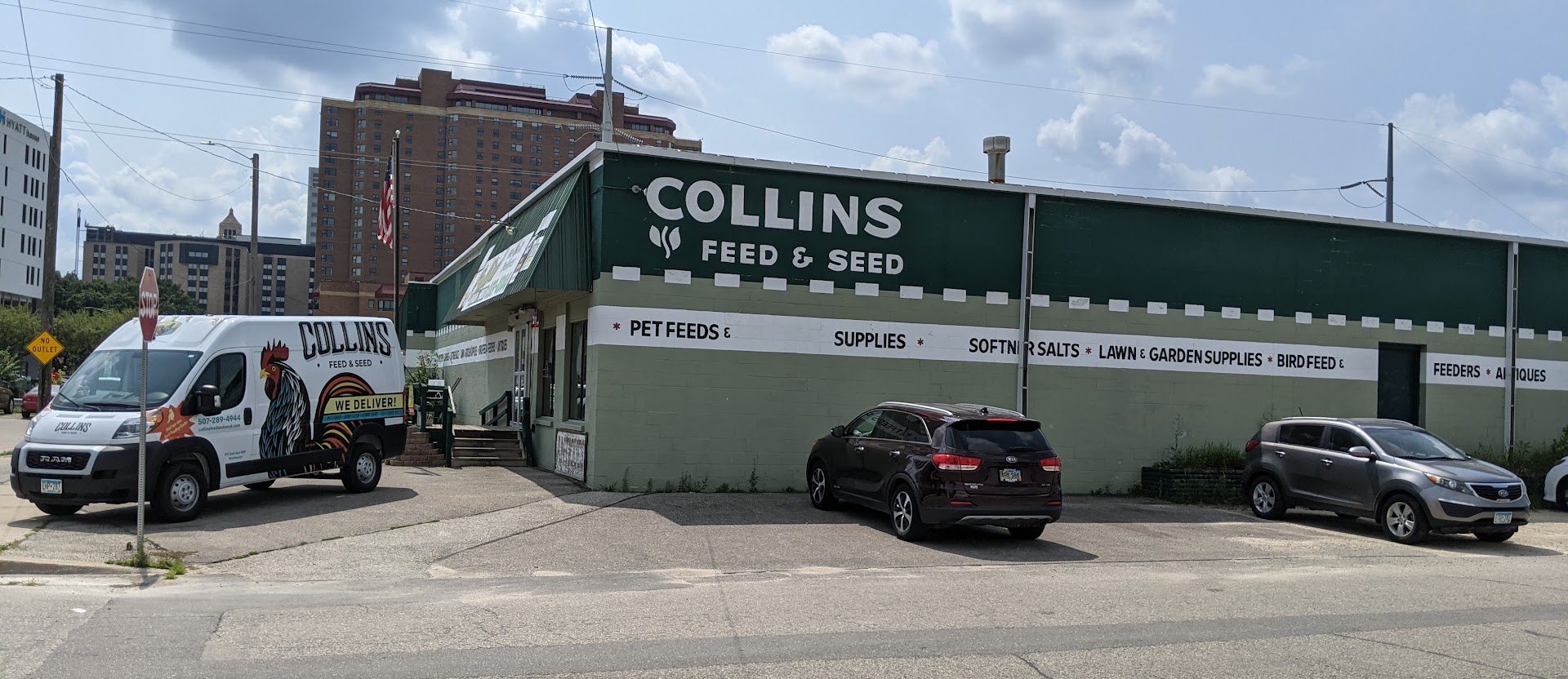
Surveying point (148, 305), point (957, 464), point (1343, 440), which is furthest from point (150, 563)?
point (1343, 440)

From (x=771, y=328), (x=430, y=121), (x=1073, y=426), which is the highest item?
(x=430, y=121)

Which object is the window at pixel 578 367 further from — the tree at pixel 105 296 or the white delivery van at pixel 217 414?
the tree at pixel 105 296

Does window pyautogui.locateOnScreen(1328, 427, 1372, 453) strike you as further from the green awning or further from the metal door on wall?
the green awning

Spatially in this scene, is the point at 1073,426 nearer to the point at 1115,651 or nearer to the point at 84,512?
the point at 1115,651

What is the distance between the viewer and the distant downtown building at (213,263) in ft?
468

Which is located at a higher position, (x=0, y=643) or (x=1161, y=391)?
(x=1161, y=391)

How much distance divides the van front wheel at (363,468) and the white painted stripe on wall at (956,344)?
3.57 meters

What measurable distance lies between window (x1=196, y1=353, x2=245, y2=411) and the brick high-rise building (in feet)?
306

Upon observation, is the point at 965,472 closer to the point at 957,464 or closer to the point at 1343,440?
the point at 957,464

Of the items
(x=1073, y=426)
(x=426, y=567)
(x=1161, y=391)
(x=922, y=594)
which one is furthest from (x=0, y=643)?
(x=1161, y=391)

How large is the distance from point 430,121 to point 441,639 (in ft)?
378

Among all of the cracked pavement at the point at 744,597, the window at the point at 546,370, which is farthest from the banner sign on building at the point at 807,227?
the window at the point at 546,370

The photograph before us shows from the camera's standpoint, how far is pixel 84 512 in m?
13.5

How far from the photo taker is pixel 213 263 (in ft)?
495
